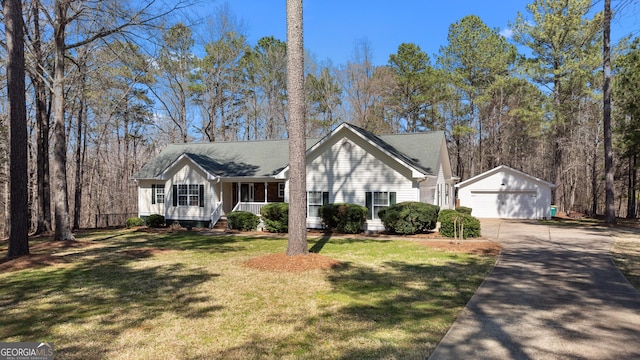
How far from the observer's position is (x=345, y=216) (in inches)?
667

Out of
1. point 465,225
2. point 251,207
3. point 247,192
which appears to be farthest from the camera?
point 247,192

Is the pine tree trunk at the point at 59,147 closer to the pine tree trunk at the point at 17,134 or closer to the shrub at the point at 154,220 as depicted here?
the pine tree trunk at the point at 17,134

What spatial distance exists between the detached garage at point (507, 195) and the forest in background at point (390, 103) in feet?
11.3

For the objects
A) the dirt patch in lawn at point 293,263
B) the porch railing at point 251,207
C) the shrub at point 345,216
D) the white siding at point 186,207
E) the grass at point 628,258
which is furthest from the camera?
the white siding at point 186,207

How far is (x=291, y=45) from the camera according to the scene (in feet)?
29.5

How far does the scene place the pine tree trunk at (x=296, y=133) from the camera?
893cm

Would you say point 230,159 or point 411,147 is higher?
point 411,147

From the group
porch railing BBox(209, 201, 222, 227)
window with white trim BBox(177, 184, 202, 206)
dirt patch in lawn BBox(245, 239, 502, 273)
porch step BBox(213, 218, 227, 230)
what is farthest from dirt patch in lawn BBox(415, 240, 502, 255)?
window with white trim BBox(177, 184, 202, 206)

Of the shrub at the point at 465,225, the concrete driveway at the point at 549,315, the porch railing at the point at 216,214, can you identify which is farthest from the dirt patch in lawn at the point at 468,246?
the porch railing at the point at 216,214

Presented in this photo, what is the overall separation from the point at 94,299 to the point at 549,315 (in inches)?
286

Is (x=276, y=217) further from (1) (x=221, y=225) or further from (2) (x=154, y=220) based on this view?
(2) (x=154, y=220)

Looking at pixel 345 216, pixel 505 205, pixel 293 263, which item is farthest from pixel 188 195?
pixel 505 205

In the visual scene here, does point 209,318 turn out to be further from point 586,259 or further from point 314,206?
point 314,206

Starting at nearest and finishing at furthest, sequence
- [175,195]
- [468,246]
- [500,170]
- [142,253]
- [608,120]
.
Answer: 1. [142,253]
2. [468,246]
3. [608,120]
4. [175,195]
5. [500,170]
